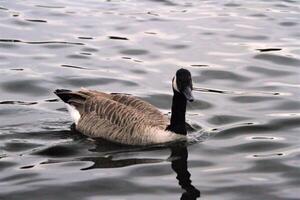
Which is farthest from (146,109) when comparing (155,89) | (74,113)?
(155,89)

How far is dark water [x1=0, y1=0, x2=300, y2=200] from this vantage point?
33.8 ft

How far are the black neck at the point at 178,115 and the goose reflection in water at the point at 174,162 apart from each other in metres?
0.29

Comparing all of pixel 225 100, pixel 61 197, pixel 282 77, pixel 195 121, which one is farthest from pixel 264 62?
pixel 61 197

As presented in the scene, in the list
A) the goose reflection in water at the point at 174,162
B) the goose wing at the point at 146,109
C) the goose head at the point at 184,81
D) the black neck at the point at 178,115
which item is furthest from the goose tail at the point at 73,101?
the goose head at the point at 184,81

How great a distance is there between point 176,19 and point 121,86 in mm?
6616

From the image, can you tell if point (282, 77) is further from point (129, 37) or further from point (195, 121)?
point (129, 37)

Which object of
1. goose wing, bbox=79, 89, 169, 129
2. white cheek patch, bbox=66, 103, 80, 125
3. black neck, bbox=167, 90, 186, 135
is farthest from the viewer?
white cheek patch, bbox=66, 103, 80, 125

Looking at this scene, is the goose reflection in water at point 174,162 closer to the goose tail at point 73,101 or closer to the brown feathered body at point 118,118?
the brown feathered body at point 118,118

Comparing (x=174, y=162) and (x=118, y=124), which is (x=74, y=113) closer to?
(x=118, y=124)

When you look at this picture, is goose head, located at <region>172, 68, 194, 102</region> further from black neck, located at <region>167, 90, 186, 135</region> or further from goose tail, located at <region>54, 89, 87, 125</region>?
goose tail, located at <region>54, 89, 87, 125</region>

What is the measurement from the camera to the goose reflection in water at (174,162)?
10034 mm

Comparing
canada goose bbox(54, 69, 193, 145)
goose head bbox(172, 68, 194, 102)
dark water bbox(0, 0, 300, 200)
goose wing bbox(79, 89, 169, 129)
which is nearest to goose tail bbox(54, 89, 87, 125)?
canada goose bbox(54, 69, 193, 145)

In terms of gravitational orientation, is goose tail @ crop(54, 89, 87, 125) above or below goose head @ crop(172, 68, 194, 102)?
below

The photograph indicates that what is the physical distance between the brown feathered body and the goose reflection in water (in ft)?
0.75
